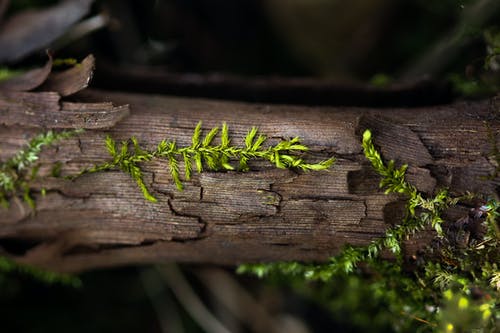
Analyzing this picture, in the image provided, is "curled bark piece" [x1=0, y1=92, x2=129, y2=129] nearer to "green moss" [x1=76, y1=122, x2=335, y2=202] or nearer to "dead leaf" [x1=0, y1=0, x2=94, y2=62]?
"green moss" [x1=76, y1=122, x2=335, y2=202]

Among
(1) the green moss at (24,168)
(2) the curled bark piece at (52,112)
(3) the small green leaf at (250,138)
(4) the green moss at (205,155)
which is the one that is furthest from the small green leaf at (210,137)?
(1) the green moss at (24,168)

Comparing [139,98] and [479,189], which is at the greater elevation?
[139,98]

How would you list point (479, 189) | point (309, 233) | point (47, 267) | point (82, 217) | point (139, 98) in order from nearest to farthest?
1. point (479, 189)
2. point (309, 233)
3. point (82, 217)
4. point (139, 98)
5. point (47, 267)

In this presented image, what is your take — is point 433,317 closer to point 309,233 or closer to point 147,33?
point 309,233

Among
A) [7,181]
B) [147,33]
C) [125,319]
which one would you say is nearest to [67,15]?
[147,33]

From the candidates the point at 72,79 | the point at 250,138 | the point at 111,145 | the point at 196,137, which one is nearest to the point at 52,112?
the point at 72,79

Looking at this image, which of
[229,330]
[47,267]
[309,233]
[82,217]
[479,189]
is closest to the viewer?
[479,189]

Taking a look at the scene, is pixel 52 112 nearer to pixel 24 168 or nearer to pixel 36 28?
pixel 24 168

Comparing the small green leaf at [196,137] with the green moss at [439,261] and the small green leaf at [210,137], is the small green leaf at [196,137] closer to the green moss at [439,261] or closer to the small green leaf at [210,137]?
the small green leaf at [210,137]

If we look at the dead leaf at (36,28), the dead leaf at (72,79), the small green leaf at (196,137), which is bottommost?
the small green leaf at (196,137)
